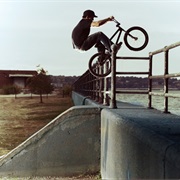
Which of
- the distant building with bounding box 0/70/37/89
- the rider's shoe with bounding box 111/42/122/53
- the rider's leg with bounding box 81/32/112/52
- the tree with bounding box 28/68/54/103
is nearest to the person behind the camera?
the rider's shoe with bounding box 111/42/122/53

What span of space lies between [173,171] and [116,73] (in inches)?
187

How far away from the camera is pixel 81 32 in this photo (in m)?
7.38

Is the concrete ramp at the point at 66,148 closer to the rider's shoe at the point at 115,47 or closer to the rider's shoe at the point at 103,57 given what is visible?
the rider's shoe at the point at 115,47

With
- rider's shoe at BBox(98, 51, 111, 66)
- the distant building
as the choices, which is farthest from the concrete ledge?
the distant building

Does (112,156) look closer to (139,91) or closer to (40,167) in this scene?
(40,167)

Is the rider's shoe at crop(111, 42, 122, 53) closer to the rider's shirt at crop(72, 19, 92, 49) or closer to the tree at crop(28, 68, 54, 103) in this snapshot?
the rider's shirt at crop(72, 19, 92, 49)

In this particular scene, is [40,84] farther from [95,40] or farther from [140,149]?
[140,149]

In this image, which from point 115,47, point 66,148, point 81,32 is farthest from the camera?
point 81,32

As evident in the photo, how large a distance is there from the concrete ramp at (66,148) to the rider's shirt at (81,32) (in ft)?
5.32

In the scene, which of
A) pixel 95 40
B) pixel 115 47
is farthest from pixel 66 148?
pixel 95 40

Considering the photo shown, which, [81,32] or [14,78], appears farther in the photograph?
[14,78]

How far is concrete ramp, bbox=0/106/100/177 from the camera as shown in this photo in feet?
21.3

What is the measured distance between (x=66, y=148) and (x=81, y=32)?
2382mm

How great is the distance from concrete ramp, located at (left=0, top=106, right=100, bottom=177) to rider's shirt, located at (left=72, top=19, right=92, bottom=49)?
5.32 ft
